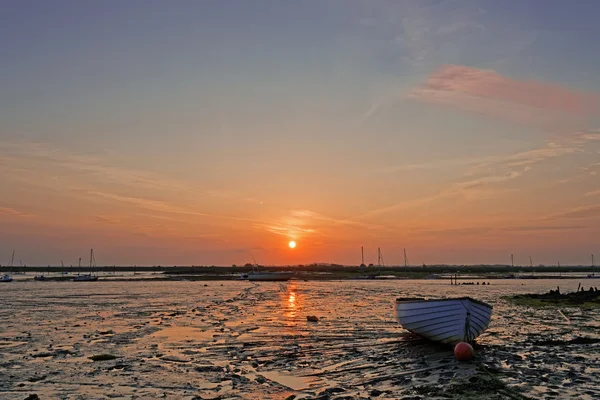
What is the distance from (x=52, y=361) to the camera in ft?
67.8

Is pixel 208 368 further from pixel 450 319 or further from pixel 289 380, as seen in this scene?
Answer: pixel 450 319

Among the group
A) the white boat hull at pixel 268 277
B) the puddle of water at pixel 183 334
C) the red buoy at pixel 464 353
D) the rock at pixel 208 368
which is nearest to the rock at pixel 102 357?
the rock at pixel 208 368

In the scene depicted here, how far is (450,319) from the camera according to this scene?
22.7 m

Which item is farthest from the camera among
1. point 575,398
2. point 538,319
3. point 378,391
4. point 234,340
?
point 538,319

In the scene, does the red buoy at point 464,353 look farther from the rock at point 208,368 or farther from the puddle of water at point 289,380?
the rock at point 208,368

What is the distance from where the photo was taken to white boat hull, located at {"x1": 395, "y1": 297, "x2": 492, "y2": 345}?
22.4 m

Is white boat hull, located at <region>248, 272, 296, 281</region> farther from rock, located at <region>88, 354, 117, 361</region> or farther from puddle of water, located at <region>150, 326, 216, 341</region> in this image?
rock, located at <region>88, 354, 117, 361</region>

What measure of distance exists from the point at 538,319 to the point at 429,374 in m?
23.0

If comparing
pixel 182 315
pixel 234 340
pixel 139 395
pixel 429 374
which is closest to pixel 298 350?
pixel 234 340

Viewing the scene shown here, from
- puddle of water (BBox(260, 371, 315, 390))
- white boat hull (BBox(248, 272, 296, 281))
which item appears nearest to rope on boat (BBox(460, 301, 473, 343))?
puddle of water (BBox(260, 371, 315, 390))

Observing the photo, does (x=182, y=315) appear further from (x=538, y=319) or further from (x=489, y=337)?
(x=538, y=319)

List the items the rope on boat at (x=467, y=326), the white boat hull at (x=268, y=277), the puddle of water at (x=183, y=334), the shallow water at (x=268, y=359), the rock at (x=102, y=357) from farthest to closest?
the white boat hull at (x=268, y=277)
the puddle of water at (x=183, y=334)
the rope on boat at (x=467, y=326)
the rock at (x=102, y=357)
the shallow water at (x=268, y=359)

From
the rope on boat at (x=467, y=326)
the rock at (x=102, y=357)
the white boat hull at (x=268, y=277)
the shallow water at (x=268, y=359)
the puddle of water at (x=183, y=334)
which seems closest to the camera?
the shallow water at (x=268, y=359)

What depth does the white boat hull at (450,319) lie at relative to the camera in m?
22.4
